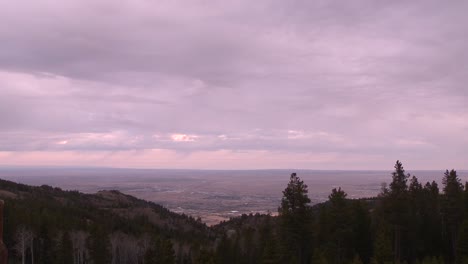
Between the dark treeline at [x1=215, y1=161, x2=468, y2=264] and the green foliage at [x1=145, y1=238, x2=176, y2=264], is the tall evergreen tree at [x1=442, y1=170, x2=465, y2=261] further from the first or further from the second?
the green foliage at [x1=145, y1=238, x2=176, y2=264]

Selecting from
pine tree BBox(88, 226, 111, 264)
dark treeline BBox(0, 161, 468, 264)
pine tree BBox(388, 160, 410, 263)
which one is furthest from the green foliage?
pine tree BBox(388, 160, 410, 263)

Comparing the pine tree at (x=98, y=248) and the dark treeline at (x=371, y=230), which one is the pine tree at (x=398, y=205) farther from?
the pine tree at (x=98, y=248)

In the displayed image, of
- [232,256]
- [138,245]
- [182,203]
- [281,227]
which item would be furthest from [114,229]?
[182,203]

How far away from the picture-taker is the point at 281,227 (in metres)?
45.6

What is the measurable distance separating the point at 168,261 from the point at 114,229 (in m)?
39.2

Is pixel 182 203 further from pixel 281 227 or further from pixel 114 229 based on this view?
pixel 281 227

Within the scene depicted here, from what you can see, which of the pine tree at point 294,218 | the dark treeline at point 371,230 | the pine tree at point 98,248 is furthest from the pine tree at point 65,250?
the pine tree at point 294,218

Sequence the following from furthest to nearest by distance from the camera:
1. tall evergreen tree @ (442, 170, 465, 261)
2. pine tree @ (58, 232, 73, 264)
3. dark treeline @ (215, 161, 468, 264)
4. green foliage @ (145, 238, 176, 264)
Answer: pine tree @ (58, 232, 73, 264), tall evergreen tree @ (442, 170, 465, 261), green foliage @ (145, 238, 176, 264), dark treeline @ (215, 161, 468, 264)

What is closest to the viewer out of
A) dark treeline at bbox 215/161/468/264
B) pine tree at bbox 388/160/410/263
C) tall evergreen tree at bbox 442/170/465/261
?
dark treeline at bbox 215/161/468/264

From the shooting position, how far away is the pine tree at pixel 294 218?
44812 millimetres

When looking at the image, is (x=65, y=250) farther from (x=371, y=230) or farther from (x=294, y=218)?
(x=371, y=230)

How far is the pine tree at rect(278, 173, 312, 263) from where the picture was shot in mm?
44812

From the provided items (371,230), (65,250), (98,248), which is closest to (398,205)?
(371,230)

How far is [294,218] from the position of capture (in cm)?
4478
